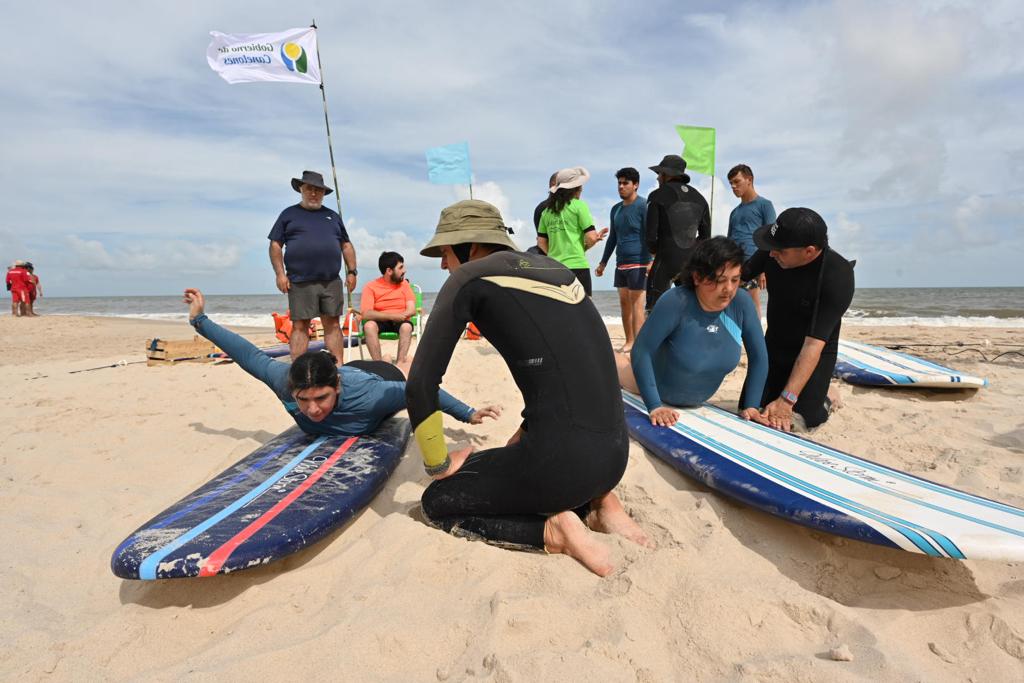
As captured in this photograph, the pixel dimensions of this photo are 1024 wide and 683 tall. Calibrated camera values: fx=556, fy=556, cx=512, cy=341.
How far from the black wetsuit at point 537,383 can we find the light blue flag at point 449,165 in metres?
6.30

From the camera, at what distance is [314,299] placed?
5.23m

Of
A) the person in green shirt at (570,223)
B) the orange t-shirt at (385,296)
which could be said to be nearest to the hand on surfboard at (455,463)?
the person in green shirt at (570,223)

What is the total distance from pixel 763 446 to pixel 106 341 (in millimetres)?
13427

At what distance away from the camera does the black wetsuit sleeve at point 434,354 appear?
2.04 meters

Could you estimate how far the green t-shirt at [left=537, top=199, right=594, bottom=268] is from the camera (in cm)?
545

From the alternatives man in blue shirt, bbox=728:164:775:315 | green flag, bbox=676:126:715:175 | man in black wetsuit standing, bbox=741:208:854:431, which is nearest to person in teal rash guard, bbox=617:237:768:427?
man in black wetsuit standing, bbox=741:208:854:431

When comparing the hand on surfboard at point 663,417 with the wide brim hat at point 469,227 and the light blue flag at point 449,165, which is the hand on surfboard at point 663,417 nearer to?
the wide brim hat at point 469,227

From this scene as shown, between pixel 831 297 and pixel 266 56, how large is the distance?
696 centimetres

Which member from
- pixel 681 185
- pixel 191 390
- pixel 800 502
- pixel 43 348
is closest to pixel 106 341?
pixel 43 348

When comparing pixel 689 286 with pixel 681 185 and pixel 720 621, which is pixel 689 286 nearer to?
Result: pixel 720 621

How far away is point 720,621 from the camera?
1.68 metres

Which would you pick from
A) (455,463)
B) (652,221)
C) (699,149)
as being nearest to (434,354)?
(455,463)

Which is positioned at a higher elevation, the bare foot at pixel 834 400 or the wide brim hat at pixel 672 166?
the wide brim hat at pixel 672 166

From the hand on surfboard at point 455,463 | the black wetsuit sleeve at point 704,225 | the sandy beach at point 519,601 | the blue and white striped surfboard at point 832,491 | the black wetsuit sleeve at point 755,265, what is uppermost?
the black wetsuit sleeve at point 704,225
